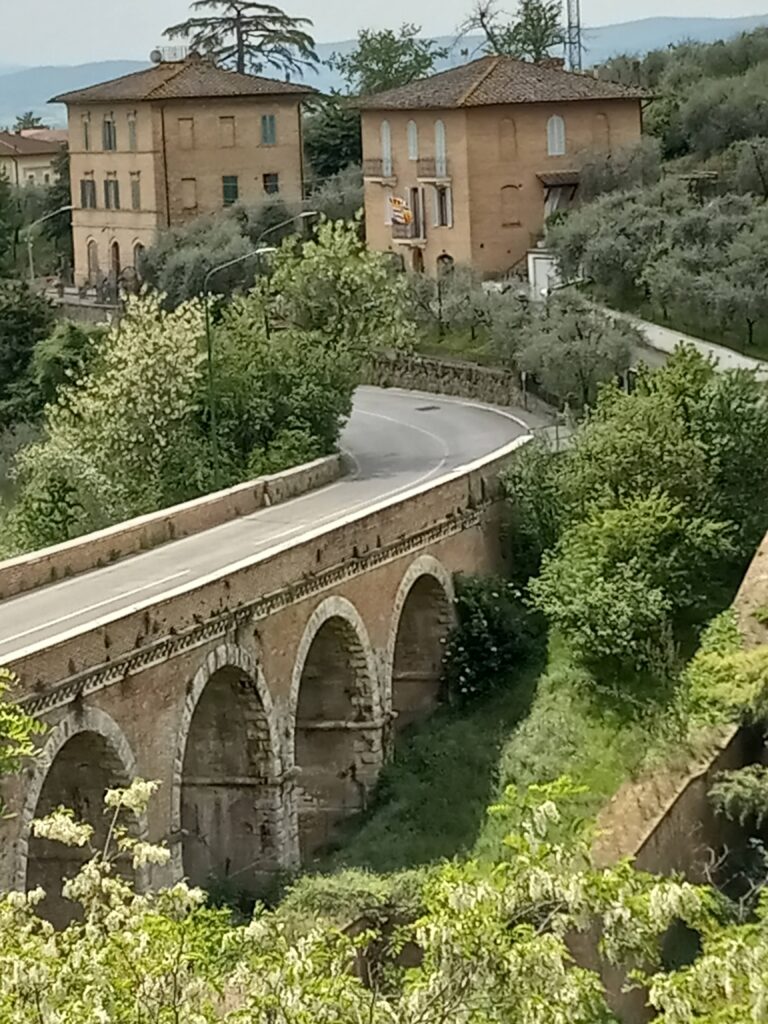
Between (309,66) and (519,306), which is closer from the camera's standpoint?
(519,306)

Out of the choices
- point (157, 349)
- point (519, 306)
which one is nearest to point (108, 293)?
point (519, 306)

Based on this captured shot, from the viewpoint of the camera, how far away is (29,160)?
9950cm

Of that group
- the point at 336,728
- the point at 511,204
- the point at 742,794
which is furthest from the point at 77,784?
the point at 511,204

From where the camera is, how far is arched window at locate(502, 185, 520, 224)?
59.6 m

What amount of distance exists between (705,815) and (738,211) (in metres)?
25.2

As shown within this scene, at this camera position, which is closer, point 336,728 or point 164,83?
point 336,728

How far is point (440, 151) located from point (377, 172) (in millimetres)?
3862

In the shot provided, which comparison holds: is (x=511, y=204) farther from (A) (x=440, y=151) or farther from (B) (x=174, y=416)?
(B) (x=174, y=416)

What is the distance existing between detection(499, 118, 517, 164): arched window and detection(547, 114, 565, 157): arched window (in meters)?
1.12

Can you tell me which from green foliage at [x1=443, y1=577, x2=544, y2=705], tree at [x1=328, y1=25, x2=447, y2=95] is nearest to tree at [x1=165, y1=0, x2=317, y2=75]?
tree at [x1=328, y1=25, x2=447, y2=95]

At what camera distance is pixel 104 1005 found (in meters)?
13.3

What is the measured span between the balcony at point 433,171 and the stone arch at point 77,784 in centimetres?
3588

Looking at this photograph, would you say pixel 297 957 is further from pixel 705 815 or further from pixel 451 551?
pixel 451 551

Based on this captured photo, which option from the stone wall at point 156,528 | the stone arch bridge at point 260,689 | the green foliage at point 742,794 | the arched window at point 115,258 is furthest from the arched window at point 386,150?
the green foliage at point 742,794
